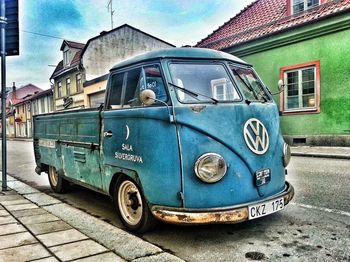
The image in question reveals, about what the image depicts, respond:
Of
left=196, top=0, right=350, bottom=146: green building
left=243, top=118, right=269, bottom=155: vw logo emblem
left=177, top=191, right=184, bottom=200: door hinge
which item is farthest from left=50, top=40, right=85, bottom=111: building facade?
left=177, top=191, right=184, bottom=200: door hinge

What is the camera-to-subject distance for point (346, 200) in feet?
18.0

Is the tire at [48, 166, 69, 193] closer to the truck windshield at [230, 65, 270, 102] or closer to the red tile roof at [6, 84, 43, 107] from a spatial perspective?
the truck windshield at [230, 65, 270, 102]

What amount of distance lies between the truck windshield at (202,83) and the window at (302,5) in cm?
1244

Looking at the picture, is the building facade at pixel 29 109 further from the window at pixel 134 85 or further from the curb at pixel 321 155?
the window at pixel 134 85

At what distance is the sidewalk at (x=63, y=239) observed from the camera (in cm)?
344

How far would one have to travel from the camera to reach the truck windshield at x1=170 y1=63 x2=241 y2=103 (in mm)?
4054

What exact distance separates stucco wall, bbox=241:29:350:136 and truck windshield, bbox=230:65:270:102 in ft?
31.7

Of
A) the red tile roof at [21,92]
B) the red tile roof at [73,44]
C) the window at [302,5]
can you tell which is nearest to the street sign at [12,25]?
the window at [302,5]

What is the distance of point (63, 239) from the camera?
395 cm

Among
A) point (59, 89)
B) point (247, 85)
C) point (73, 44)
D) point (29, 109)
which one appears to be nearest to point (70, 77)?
point (73, 44)

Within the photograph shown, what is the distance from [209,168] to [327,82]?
11607 millimetres

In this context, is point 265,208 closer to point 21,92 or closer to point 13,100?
point 13,100

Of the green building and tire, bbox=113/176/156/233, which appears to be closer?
tire, bbox=113/176/156/233

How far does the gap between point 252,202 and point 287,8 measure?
14155mm
